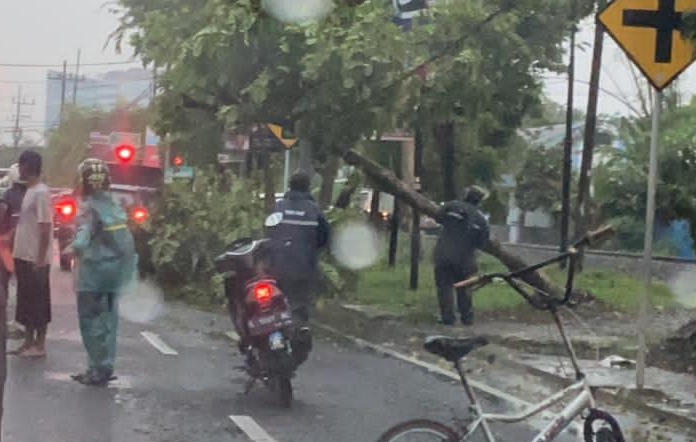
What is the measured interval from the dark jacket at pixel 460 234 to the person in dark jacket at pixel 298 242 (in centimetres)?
573

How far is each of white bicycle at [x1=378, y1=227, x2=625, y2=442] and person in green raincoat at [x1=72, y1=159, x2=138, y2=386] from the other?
4704 mm

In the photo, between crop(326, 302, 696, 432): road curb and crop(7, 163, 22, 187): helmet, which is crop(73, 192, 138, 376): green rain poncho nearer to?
crop(7, 163, 22, 187): helmet

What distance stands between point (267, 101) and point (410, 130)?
302cm

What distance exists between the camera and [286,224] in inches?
426

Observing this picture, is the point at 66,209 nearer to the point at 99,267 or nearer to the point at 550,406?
the point at 99,267

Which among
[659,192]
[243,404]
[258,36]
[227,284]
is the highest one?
[258,36]

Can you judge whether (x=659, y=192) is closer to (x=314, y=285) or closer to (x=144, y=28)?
(x=314, y=285)

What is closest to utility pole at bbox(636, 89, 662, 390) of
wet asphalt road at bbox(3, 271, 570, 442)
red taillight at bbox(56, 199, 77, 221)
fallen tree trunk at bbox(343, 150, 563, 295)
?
wet asphalt road at bbox(3, 271, 570, 442)

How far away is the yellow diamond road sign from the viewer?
35.8 ft

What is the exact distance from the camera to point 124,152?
28703 mm

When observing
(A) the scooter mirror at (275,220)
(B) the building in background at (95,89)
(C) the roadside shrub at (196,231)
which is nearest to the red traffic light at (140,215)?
(C) the roadside shrub at (196,231)

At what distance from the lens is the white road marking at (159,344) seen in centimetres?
1305

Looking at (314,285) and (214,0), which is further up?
(214,0)

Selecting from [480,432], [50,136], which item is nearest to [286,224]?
[480,432]
